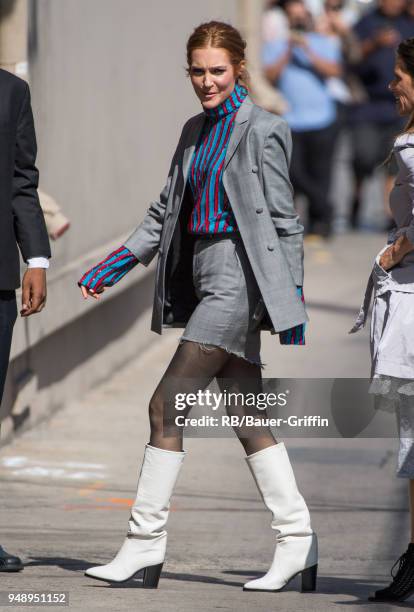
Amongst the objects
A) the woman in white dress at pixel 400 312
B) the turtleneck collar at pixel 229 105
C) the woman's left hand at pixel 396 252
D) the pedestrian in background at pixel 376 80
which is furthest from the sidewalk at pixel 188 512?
the pedestrian in background at pixel 376 80

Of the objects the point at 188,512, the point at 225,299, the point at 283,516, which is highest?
the point at 225,299

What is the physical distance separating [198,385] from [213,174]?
2.23 feet

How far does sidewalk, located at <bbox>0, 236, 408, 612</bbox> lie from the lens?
5.12m

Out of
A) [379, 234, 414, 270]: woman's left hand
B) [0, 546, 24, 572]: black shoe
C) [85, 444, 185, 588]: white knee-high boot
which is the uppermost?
[379, 234, 414, 270]: woman's left hand

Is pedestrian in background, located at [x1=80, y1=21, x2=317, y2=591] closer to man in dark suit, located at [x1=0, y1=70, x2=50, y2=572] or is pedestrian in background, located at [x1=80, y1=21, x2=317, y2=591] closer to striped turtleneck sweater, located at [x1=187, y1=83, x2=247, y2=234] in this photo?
striped turtleneck sweater, located at [x1=187, y1=83, x2=247, y2=234]

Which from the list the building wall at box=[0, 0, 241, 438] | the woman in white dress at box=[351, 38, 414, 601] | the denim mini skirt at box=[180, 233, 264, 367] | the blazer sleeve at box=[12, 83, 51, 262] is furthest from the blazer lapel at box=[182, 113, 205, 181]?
the building wall at box=[0, 0, 241, 438]

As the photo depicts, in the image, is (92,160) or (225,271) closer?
(225,271)

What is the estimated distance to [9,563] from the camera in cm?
528

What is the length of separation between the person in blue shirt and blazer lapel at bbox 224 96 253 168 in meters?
9.40

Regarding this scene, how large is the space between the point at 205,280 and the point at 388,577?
1.34 metres

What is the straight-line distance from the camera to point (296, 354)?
10.1 meters

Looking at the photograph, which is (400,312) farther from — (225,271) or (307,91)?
(307,91)

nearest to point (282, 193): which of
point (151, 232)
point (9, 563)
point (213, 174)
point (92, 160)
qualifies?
point (213, 174)

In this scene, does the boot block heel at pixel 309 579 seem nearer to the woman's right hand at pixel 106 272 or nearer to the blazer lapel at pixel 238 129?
the woman's right hand at pixel 106 272
